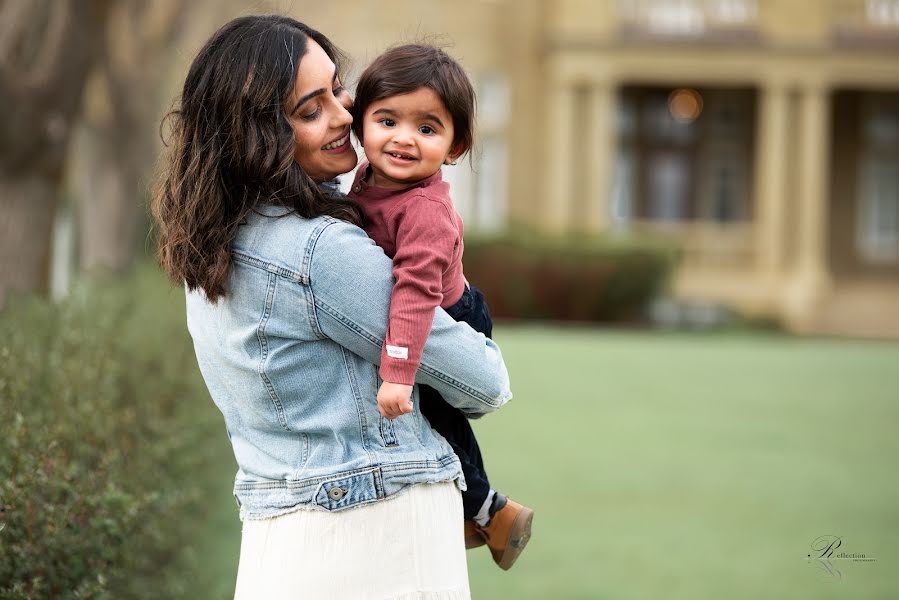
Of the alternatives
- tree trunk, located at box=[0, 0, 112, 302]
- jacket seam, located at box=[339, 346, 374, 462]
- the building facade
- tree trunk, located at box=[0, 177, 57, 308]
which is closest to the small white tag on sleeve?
jacket seam, located at box=[339, 346, 374, 462]

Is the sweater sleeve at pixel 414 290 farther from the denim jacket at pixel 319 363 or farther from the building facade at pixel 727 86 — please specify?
the building facade at pixel 727 86

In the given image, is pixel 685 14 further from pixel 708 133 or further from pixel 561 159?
pixel 561 159

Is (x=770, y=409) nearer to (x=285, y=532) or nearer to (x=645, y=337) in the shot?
(x=645, y=337)

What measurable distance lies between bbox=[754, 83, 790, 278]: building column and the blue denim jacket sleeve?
75.7ft

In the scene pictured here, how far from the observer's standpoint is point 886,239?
27156mm

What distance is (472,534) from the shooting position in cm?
288

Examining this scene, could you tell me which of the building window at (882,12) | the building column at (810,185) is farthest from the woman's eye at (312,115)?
the building window at (882,12)

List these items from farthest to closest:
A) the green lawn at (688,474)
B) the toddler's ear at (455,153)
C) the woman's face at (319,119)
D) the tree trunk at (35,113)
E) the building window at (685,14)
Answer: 1. the building window at (685,14)
2. the tree trunk at (35,113)
3. the green lawn at (688,474)
4. the toddler's ear at (455,153)
5. the woman's face at (319,119)

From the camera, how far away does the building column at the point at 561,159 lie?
24906mm

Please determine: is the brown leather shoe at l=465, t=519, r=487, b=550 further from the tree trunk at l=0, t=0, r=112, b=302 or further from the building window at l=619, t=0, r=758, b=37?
the building window at l=619, t=0, r=758, b=37

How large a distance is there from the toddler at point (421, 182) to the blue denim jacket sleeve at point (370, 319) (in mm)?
→ 37

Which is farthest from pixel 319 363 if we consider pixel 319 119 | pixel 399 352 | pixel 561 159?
pixel 561 159

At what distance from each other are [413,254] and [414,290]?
0.08 m

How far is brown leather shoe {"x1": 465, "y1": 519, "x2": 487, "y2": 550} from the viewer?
2.84 metres
